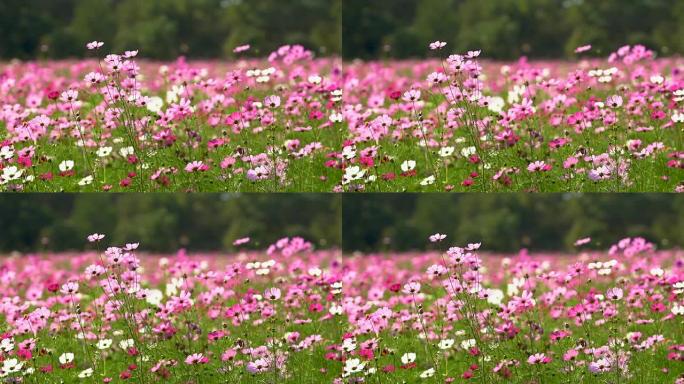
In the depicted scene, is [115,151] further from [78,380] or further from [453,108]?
[453,108]

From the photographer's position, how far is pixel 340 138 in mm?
10648

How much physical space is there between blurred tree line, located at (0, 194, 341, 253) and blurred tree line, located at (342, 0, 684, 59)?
10.5 feet

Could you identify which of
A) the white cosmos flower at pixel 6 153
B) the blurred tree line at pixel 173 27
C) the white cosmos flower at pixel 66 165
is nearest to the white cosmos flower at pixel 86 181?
the white cosmos flower at pixel 66 165

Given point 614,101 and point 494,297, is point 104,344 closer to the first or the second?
point 494,297

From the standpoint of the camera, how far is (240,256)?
43.5 ft

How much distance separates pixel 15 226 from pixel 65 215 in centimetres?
156

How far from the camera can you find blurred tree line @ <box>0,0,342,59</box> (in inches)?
742

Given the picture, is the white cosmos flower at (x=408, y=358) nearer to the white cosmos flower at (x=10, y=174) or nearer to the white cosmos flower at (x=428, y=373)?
the white cosmos flower at (x=428, y=373)

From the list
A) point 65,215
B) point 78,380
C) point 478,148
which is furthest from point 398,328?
point 65,215

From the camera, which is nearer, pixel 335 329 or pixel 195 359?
pixel 195 359

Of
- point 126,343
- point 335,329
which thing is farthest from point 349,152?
point 126,343

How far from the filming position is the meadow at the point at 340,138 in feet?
32.4

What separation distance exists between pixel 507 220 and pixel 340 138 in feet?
16.3

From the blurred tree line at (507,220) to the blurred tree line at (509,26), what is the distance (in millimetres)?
2129
